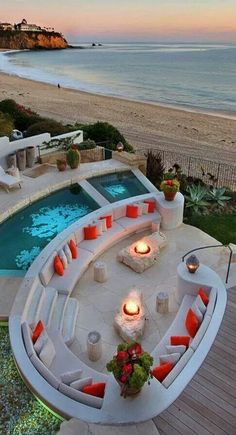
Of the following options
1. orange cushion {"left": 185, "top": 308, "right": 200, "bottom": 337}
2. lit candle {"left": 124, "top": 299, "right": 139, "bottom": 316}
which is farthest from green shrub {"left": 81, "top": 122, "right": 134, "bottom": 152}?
orange cushion {"left": 185, "top": 308, "right": 200, "bottom": 337}

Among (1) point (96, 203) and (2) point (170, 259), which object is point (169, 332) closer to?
(2) point (170, 259)

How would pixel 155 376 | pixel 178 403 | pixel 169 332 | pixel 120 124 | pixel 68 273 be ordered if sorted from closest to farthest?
pixel 178 403, pixel 155 376, pixel 169 332, pixel 68 273, pixel 120 124

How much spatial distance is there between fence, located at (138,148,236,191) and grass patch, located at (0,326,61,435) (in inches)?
551

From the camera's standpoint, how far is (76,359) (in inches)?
297

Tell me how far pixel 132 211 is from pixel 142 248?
2158 millimetres

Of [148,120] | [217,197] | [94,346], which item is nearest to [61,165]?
[217,197]

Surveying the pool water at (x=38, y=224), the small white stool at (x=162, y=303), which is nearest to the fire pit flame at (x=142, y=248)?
the small white stool at (x=162, y=303)

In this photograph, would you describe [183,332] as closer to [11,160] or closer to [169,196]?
[169,196]

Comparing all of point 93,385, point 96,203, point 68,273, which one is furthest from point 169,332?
point 96,203

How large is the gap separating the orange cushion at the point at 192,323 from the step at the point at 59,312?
2916mm

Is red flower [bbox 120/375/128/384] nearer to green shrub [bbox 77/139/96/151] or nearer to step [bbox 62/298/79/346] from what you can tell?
step [bbox 62/298/79/346]

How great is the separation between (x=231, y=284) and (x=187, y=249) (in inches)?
121

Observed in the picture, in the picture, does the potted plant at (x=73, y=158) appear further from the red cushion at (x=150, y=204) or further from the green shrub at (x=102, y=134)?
the green shrub at (x=102, y=134)

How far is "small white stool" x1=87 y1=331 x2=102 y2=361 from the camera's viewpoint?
7.84 m
